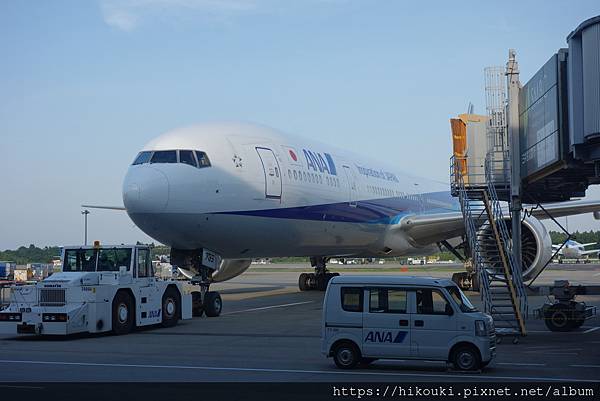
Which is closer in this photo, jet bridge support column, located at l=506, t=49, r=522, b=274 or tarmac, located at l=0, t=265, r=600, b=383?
tarmac, located at l=0, t=265, r=600, b=383

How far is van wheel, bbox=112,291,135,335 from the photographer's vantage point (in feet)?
53.6

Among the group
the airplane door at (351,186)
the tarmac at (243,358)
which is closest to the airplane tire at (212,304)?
the tarmac at (243,358)

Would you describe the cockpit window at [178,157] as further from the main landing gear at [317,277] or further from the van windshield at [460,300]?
the main landing gear at [317,277]

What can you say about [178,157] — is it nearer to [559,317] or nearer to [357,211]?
[357,211]

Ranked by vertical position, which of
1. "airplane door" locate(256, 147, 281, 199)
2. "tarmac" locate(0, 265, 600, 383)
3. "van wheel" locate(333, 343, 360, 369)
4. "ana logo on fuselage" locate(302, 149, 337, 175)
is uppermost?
"ana logo on fuselage" locate(302, 149, 337, 175)

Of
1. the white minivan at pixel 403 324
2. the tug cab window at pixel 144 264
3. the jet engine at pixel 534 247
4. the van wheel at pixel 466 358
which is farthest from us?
the jet engine at pixel 534 247

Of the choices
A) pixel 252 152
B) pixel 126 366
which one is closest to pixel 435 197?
pixel 252 152

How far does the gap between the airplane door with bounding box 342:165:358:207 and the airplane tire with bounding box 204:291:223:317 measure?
223 inches

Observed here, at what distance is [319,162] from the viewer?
22.7 m

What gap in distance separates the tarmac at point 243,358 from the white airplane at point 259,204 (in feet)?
7.21

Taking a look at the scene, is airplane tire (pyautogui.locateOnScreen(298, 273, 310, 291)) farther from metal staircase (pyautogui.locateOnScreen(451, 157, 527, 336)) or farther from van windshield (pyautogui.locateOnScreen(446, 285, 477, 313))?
van windshield (pyautogui.locateOnScreen(446, 285, 477, 313))

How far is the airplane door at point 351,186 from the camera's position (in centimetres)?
2392

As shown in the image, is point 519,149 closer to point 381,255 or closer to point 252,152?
point 252,152

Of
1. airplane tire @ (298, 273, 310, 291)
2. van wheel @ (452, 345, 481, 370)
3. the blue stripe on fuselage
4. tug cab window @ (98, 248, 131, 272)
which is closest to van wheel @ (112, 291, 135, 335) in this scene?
tug cab window @ (98, 248, 131, 272)
